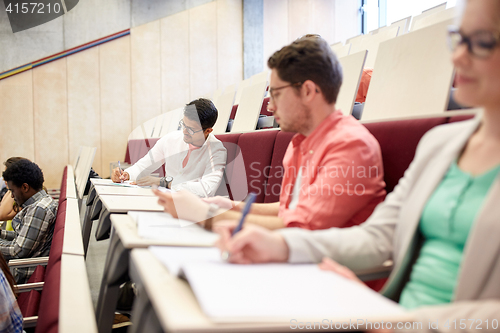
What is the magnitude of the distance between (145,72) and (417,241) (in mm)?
3394

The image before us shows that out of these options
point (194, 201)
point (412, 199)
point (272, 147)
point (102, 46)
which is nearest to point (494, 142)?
point (412, 199)

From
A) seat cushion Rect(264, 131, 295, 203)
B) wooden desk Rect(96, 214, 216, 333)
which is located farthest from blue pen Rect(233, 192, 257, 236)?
seat cushion Rect(264, 131, 295, 203)

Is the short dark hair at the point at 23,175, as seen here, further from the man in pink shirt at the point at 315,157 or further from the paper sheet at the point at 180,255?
the paper sheet at the point at 180,255

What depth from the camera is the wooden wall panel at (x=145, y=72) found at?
3486 millimetres

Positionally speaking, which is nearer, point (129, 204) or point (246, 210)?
point (246, 210)

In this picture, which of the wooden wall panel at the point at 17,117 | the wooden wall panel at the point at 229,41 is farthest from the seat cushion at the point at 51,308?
the wooden wall panel at the point at 229,41

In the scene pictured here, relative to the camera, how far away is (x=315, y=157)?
0.61 metres

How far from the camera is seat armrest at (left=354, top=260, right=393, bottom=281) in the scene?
45 centimetres

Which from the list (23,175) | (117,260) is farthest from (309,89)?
(23,175)

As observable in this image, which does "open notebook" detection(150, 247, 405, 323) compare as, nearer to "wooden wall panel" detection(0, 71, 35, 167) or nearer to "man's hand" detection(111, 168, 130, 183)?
"man's hand" detection(111, 168, 130, 183)

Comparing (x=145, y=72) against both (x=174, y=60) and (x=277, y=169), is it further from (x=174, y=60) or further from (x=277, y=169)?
(x=277, y=169)

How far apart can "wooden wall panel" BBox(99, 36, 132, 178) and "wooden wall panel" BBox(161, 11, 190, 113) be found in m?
0.31

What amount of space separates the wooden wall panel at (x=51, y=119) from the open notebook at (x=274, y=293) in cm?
331

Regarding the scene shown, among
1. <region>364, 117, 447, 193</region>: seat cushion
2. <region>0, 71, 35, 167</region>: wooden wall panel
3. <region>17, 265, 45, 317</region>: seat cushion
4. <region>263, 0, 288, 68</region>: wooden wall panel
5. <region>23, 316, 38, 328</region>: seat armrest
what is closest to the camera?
<region>364, 117, 447, 193</region>: seat cushion
